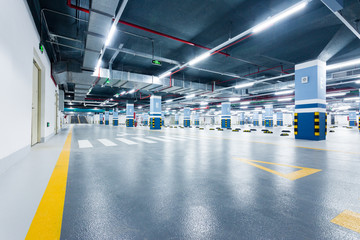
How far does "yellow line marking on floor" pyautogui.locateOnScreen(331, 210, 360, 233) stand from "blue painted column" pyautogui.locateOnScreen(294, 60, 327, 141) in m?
7.69

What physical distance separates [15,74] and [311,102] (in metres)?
10.7

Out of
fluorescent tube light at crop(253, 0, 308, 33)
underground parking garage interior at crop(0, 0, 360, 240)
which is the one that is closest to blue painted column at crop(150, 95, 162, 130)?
underground parking garage interior at crop(0, 0, 360, 240)

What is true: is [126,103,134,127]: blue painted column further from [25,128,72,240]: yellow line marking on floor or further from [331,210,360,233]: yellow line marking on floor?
[331,210,360,233]: yellow line marking on floor

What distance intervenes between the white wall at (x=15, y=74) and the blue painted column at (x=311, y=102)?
10530 millimetres

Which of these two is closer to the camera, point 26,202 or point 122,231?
point 122,231

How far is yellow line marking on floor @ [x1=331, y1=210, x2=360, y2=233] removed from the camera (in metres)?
1.40

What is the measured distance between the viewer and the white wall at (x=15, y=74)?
3094 mm

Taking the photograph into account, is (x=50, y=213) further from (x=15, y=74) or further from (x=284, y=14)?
(x=284, y=14)

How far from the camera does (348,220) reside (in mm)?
1491

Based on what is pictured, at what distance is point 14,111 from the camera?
364 cm

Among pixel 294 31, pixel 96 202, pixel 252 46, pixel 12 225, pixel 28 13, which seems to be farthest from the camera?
pixel 252 46

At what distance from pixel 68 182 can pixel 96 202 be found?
38.1 inches

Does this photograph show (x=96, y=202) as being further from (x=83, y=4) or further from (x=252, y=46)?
(x=252, y=46)

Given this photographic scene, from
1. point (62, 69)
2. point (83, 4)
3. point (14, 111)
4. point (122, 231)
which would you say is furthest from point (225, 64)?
point (122, 231)
